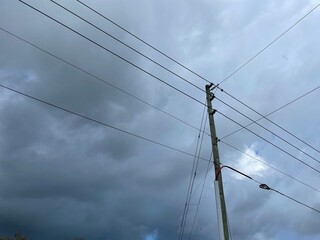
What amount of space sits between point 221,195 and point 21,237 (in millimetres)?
64634

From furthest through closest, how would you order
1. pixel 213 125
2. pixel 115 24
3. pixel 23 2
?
pixel 213 125 < pixel 115 24 < pixel 23 2

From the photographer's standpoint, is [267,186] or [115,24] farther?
[267,186]

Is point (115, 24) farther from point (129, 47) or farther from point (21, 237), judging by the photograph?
point (21, 237)

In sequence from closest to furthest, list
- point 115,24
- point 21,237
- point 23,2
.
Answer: point 23,2, point 115,24, point 21,237

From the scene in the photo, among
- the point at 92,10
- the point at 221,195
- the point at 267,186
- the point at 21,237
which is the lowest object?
the point at 221,195

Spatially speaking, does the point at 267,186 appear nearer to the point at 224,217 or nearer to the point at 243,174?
the point at 243,174

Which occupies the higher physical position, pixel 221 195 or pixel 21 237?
pixel 21 237

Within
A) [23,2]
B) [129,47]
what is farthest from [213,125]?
[23,2]

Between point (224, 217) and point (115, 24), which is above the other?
point (115, 24)

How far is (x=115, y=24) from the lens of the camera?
56.6 feet

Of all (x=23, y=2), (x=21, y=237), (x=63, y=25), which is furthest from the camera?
(x=21, y=237)

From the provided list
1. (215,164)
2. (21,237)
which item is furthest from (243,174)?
(21,237)

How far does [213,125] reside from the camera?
23391 mm

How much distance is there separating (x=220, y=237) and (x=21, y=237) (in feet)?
213
